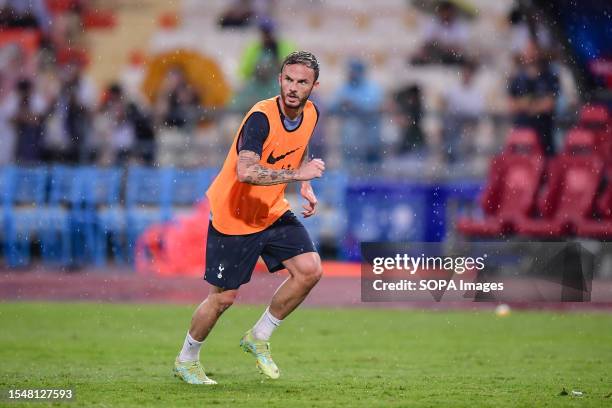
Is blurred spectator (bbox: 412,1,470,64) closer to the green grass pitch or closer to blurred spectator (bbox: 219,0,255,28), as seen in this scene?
blurred spectator (bbox: 219,0,255,28)

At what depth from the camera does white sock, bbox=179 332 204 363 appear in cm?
877

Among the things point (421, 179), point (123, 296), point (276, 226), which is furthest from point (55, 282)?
point (276, 226)

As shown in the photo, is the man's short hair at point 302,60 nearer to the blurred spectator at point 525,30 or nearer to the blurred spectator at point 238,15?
the blurred spectator at point 525,30

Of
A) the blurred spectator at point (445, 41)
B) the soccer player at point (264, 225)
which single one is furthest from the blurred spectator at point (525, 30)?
the soccer player at point (264, 225)

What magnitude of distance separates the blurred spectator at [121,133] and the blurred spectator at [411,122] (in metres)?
3.91

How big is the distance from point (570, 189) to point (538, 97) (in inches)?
64.3

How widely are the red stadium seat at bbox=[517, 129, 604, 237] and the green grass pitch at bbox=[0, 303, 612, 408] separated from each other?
1.98 meters

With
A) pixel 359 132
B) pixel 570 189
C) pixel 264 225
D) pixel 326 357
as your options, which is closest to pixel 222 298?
pixel 264 225

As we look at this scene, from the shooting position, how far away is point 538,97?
56.7 feet

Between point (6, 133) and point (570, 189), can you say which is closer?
point (570, 189)

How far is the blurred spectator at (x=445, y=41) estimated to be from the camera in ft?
71.7

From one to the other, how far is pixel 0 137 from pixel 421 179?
6.83 metres

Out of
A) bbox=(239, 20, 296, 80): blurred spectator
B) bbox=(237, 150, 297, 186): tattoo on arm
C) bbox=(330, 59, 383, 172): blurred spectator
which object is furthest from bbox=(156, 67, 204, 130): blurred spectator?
bbox=(237, 150, 297, 186): tattoo on arm

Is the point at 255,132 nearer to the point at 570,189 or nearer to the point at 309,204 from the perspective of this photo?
the point at 309,204
